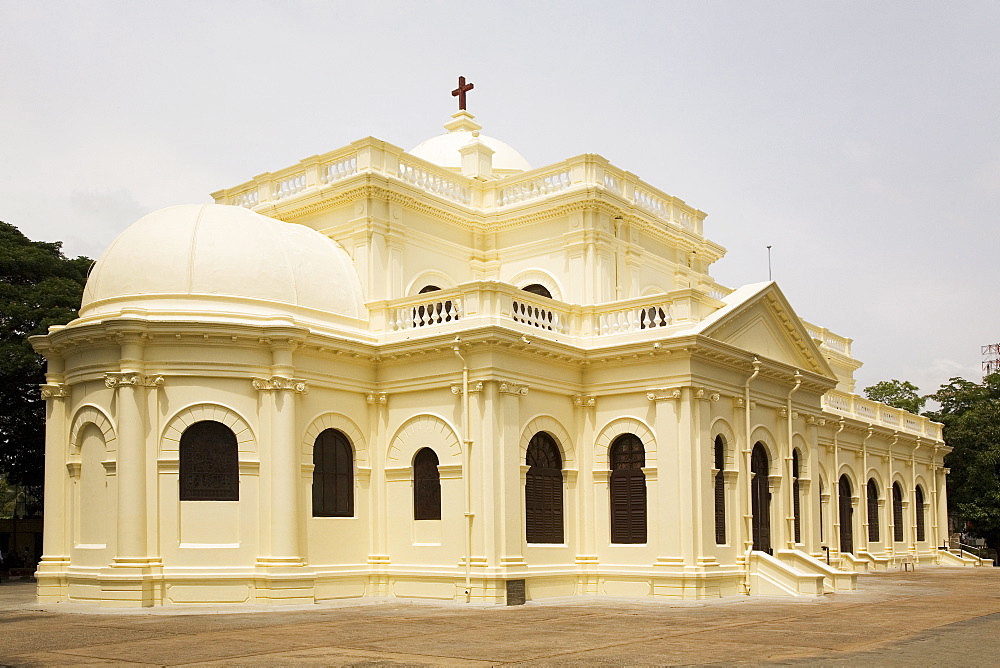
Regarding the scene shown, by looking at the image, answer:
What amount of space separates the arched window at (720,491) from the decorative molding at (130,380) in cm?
1193

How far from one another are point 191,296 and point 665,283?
13.8 metres

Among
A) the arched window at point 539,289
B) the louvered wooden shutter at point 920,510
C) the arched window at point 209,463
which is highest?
the arched window at point 539,289

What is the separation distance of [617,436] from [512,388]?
297cm

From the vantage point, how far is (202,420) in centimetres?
2134

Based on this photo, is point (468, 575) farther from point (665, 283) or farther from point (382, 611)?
point (665, 283)

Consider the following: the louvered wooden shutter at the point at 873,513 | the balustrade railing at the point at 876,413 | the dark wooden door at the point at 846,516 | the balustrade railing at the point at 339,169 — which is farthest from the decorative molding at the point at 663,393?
the louvered wooden shutter at the point at 873,513

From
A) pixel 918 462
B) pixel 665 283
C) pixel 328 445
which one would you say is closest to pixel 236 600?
pixel 328 445

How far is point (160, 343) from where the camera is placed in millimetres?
21312

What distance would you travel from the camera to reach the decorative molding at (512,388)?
2208cm

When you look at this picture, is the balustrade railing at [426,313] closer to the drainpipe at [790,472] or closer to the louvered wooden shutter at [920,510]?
the drainpipe at [790,472]

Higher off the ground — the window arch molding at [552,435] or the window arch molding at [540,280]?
the window arch molding at [540,280]

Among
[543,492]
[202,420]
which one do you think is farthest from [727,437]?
[202,420]

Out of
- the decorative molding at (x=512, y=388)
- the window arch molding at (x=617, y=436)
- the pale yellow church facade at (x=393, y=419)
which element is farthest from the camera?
the window arch molding at (x=617, y=436)

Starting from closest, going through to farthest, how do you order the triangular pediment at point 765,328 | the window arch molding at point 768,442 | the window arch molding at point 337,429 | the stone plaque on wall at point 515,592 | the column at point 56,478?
1. the stone plaque on wall at point 515,592
2. the window arch molding at point 337,429
3. the column at point 56,478
4. the triangular pediment at point 765,328
5. the window arch molding at point 768,442
